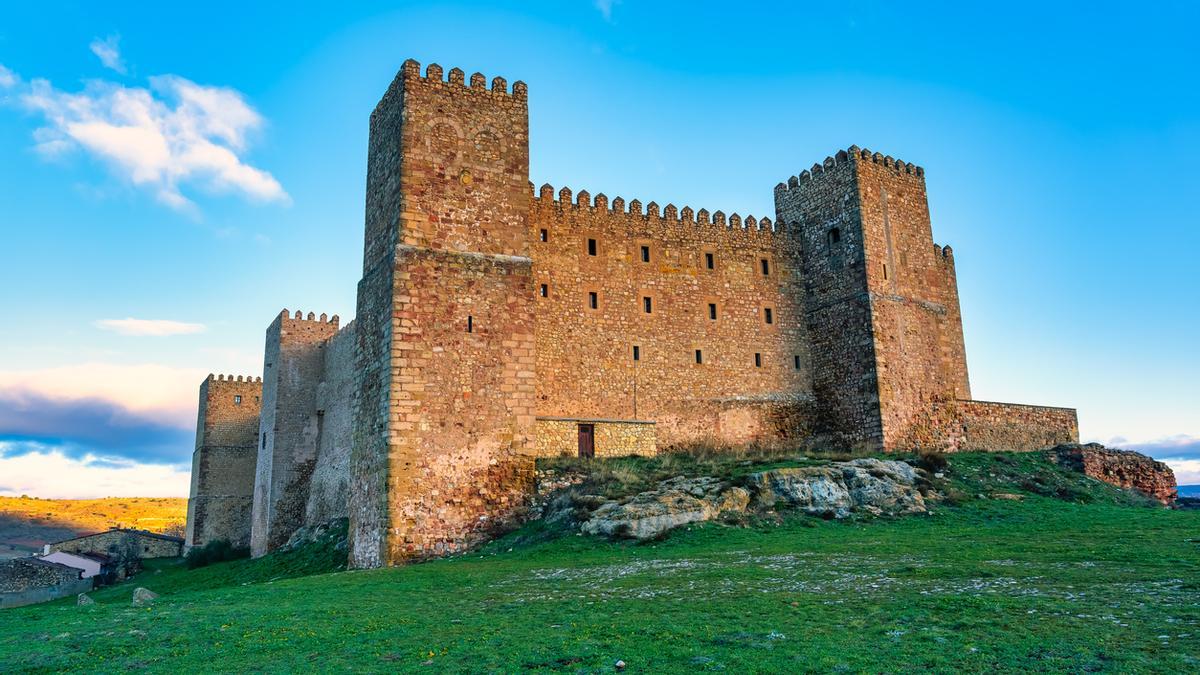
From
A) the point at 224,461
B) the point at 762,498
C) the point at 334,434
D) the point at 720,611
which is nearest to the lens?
the point at 720,611

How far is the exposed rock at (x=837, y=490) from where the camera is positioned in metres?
19.3

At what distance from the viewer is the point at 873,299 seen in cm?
2842

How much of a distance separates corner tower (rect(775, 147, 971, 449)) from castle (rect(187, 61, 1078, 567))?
0.08 meters

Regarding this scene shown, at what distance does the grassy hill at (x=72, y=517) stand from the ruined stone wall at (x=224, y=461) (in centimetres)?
2644

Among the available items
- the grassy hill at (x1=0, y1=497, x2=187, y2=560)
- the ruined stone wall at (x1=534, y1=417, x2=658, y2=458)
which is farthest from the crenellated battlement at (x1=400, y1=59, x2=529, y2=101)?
the grassy hill at (x1=0, y1=497, x2=187, y2=560)

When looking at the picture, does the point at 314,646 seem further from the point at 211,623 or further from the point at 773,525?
the point at 773,525

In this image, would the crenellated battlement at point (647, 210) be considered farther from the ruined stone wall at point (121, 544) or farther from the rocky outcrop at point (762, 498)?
the ruined stone wall at point (121, 544)

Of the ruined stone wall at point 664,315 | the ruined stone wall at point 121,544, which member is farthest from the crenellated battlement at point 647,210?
the ruined stone wall at point 121,544

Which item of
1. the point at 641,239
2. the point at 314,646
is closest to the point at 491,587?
the point at 314,646

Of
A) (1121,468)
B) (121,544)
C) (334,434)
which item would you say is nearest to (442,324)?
(334,434)

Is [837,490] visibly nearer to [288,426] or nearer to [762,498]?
[762,498]

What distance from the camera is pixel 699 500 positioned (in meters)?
18.7

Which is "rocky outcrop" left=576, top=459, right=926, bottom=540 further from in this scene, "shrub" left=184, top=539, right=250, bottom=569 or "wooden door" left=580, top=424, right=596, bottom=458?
"shrub" left=184, top=539, right=250, bottom=569

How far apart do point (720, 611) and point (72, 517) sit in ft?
299
